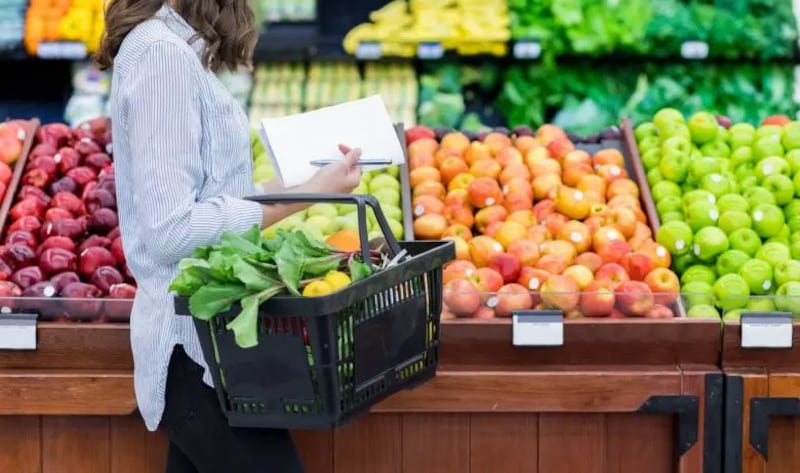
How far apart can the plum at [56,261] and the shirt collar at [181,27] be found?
119 cm

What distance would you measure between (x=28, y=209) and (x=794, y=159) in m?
2.02

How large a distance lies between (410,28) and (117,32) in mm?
3534

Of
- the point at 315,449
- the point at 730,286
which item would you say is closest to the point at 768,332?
the point at 730,286

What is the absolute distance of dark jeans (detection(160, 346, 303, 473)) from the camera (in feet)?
6.63

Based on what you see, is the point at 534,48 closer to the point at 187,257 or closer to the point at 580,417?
the point at 580,417

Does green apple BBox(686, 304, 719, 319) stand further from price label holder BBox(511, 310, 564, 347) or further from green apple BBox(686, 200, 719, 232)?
green apple BBox(686, 200, 719, 232)

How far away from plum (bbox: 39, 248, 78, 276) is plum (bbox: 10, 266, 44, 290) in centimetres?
2

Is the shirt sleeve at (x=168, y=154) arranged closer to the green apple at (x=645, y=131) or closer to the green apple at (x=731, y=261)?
the green apple at (x=731, y=261)

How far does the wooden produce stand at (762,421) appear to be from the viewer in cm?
269

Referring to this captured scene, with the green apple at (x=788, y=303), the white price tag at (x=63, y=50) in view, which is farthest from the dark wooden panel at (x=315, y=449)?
the white price tag at (x=63, y=50)

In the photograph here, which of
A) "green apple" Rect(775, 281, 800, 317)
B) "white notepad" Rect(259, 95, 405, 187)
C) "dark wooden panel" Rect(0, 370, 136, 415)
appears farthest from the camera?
"green apple" Rect(775, 281, 800, 317)

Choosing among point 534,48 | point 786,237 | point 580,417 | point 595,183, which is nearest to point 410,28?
point 534,48

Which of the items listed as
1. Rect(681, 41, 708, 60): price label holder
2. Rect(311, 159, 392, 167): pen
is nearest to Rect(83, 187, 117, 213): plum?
Rect(311, 159, 392, 167): pen

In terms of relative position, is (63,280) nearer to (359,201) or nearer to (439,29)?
(359,201)
